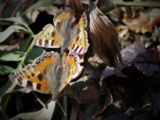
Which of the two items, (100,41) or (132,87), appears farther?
(132,87)

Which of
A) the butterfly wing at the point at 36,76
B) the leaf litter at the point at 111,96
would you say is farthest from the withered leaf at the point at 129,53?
the butterfly wing at the point at 36,76

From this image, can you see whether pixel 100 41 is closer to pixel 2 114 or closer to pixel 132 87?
pixel 132 87

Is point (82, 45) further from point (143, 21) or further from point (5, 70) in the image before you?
point (143, 21)

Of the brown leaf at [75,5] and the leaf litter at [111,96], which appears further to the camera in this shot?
the leaf litter at [111,96]

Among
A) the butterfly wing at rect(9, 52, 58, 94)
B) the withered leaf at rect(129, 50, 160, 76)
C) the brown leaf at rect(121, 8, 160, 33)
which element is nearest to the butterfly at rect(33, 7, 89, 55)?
the butterfly wing at rect(9, 52, 58, 94)

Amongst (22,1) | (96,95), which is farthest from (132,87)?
(22,1)

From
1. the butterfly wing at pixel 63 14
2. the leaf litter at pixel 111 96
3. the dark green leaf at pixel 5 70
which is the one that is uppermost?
the butterfly wing at pixel 63 14

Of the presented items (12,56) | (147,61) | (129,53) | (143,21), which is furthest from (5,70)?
(143,21)

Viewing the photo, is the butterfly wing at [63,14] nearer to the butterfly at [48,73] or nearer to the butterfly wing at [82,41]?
the butterfly wing at [82,41]
